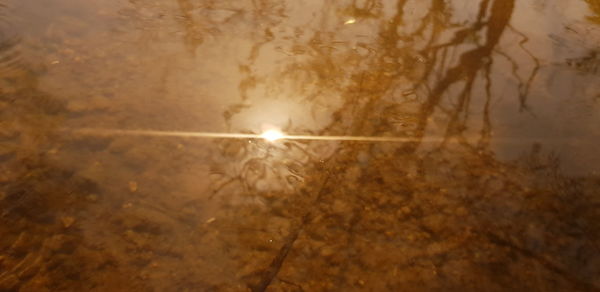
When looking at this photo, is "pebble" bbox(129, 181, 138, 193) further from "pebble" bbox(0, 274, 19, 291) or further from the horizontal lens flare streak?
"pebble" bbox(0, 274, 19, 291)

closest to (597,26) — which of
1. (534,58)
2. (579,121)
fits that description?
(534,58)

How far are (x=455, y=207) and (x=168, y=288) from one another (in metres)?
0.99

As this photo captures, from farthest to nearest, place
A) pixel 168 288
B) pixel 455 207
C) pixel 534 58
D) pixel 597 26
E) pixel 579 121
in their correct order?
pixel 597 26 < pixel 534 58 < pixel 579 121 < pixel 455 207 < pixel 168 288

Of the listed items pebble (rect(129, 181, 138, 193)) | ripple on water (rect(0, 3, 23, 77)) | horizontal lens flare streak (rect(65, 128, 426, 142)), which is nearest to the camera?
pebble (rect(129, 181, 138, 193))

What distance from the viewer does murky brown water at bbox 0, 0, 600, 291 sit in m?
1.15

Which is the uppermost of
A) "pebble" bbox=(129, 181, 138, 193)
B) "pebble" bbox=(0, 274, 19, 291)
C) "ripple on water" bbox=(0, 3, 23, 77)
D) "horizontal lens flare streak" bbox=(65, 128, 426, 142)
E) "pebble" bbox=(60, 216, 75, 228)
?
"ripple on water" bbox=(0, 3, 23, 77)

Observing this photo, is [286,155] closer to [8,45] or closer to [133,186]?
[133,186]

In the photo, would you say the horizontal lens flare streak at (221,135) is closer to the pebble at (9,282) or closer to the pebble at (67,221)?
the pebble at (67,221)

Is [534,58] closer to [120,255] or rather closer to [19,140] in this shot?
[120,255]

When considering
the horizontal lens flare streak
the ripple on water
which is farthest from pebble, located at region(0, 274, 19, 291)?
the ripple on water

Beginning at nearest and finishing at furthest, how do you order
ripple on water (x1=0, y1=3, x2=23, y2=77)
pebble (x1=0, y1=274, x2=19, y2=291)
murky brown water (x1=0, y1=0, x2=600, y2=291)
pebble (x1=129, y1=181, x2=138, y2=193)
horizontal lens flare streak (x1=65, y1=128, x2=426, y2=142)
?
pebble (x1=0, y1=274, x2=19, y2=291) < murky brown water (x1=0, y1=0, x2=600, y2=291) < pebble (x1=129, y1=181, x2=138, y2=193) < horizontal lens flare streak (x1=65, y1=128, x2=426, y2=142) < ripple on water (x1=0, y1=3, x2=23, y2=77)

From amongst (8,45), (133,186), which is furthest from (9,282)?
(8,45)

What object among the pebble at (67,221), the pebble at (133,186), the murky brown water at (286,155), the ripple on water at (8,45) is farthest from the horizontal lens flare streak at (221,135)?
the ripple on water at (8,45)

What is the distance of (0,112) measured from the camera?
4.88 ft
